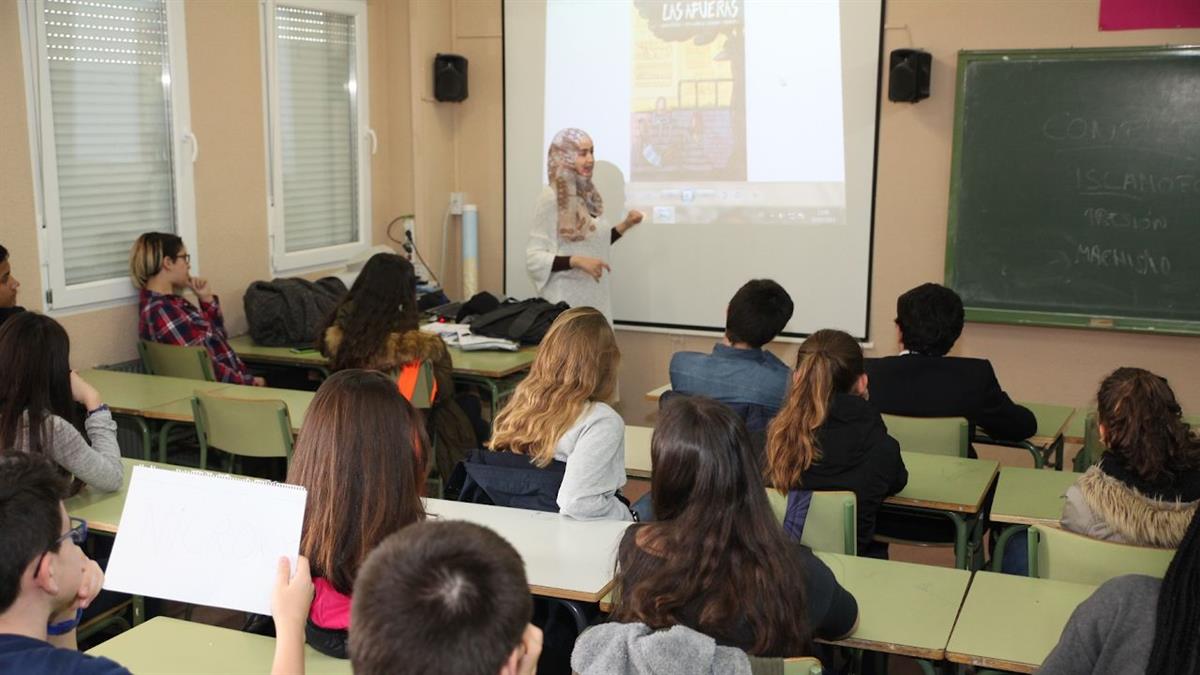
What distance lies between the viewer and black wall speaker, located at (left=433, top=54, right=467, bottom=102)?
21.7 feet

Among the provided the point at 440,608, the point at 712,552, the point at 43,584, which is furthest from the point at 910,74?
the point at 440,608

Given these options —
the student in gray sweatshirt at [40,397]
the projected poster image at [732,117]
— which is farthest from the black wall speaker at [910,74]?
the student in gray sweatshirt at [40,397]

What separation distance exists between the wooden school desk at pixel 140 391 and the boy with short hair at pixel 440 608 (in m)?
3.38

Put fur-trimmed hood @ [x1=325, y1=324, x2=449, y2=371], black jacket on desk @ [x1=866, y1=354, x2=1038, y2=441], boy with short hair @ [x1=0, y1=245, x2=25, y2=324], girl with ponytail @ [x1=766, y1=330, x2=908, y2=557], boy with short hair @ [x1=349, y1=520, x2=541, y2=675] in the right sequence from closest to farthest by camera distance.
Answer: boy with short hair @ [x1=349, y1=520, x2=541, y2=675], girl with ponytail @ [x1=766, y1=330, x2=908, y2=557], black jacket on desk @ [x1=866, y1=354, x2=1038, y2=441], boy with short hair @ [x1=0, y1=245, x2=25, y2=324], fur-trimmed hood @ [x1=325, y1=324, x2=449, y2=371]

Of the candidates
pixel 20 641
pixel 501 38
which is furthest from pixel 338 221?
pixel 20 641

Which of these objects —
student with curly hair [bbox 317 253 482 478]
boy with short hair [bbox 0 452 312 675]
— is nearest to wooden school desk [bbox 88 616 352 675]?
boy with short hair [bbox 0 452 312 675]

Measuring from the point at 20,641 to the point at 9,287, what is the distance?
3.20 meters

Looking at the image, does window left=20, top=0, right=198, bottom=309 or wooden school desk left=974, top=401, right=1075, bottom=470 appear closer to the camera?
wooden school desk left=974, top=401, right=1075, bottom=470

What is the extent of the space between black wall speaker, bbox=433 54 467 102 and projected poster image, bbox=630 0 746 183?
103cm

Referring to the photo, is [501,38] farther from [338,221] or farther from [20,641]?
[20,641]

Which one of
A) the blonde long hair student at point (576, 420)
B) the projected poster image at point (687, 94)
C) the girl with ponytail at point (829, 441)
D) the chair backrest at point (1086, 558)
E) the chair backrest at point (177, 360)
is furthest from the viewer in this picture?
the projected poster image at point (687, 94)

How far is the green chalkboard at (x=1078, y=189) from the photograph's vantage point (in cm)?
522

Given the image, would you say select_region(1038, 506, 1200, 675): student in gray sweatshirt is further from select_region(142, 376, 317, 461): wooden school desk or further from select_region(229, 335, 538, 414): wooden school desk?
select_region(229, 335, 538, 414): wooden school desk

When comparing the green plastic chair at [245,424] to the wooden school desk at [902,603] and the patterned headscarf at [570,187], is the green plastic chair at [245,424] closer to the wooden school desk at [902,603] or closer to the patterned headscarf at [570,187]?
the wooden school desk at [902,603]
